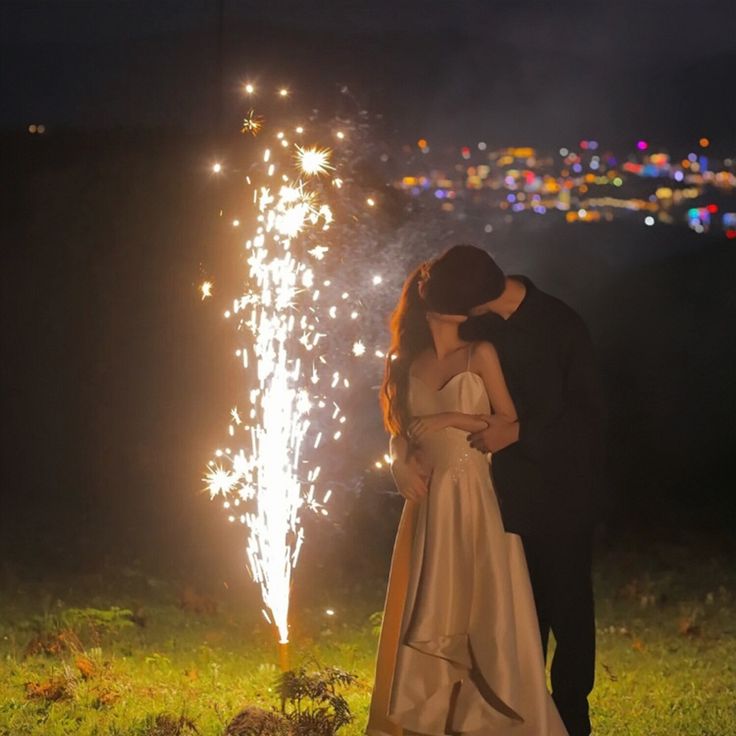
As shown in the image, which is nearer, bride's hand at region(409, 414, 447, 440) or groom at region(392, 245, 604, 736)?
bride's hand at region(409, 414, 447, 440)

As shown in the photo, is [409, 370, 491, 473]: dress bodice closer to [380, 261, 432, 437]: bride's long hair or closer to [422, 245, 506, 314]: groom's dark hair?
[380, 261, 432, 437]: bride's long hair

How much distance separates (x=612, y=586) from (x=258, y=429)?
5237mm

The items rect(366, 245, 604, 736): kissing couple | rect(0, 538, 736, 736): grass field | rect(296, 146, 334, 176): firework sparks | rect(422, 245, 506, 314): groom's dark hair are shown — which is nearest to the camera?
rect(422, 245, 506, 314): groom's dark hair

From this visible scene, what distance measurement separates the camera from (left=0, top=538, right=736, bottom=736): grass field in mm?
7594

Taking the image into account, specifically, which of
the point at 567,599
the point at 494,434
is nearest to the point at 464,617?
the point at 567,599

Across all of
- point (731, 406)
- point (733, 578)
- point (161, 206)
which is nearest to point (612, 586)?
point (733, 578)

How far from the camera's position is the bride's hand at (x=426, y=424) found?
6.02 metres

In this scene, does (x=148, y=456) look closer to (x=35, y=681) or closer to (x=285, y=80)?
(x=285, y=80)

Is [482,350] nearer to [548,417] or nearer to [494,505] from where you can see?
[548,417]

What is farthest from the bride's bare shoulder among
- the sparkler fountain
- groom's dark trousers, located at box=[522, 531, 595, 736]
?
the sparkler fountain

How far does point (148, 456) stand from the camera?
16203mm

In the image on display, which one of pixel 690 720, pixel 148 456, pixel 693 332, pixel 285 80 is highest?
pixel 285 80

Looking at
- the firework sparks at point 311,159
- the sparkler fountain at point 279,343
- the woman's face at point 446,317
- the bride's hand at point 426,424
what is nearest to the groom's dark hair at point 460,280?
the woman's face at point 446,317

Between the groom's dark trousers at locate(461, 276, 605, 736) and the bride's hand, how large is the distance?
35cm
